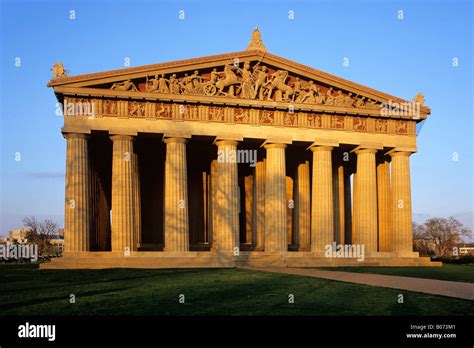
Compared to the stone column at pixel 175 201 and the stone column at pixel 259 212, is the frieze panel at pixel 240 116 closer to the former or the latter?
the stone column at pixel 175 201

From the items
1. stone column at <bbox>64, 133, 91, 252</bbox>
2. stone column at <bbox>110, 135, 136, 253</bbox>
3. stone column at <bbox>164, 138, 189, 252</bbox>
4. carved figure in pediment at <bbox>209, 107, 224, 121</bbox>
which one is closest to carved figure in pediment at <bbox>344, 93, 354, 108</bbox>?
carved figure in pediment at <bbox>209, 107, 224, 121</bbox>

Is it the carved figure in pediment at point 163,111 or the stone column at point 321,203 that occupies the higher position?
the carved figure in pediment at point 163,111

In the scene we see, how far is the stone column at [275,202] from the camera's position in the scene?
39.8 metres

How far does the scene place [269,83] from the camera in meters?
40.4

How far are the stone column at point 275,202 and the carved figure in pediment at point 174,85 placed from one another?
26.9ft

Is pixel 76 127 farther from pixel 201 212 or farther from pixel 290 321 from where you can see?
pixel 290 321

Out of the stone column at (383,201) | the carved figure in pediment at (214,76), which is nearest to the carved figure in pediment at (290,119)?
the carved figure in pediment at (214,76)

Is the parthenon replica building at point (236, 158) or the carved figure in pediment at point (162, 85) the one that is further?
the carved figure in pediment at point (162, 85)

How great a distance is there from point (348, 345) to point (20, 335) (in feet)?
22.6

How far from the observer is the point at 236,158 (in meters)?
39.5

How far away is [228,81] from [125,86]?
7670mm

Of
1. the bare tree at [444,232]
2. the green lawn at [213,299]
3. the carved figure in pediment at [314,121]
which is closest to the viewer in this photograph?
the green lawn at [213,299]

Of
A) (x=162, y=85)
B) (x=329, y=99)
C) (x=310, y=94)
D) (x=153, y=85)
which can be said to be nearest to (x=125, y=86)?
(x=153, y=85)

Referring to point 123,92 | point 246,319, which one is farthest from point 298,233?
point 246,319
